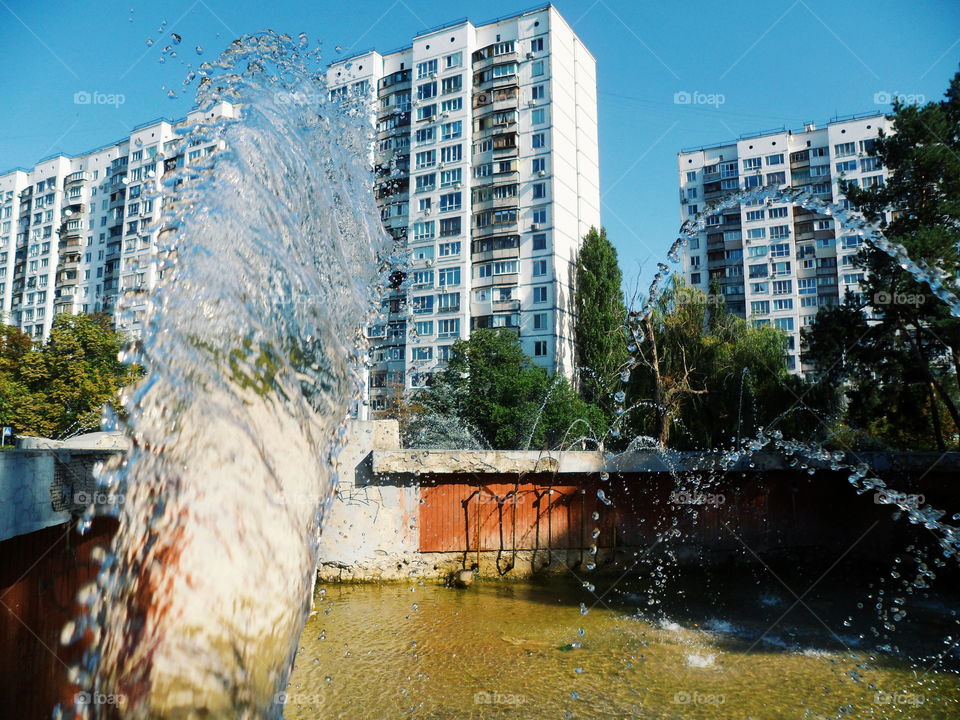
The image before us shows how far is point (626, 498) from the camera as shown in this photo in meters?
10.2

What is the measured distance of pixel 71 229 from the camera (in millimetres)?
67188

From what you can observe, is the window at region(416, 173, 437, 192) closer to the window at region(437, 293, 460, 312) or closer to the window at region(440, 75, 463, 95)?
the window at region(440, 75, 463, 95)

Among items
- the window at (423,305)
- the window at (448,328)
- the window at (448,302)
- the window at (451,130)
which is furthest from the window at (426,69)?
the window at (448,328)

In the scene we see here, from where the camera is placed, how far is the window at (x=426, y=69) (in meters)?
50.8

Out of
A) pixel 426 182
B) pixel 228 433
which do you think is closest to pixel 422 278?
pixel 426 182

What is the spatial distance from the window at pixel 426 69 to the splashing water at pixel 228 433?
50.6 m

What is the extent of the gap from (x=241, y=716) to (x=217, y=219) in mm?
2462

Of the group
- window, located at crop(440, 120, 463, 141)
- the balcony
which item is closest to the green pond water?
window, located at crop(440, 120, 463, 141)

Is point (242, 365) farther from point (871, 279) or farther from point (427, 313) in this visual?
point (427, 313)

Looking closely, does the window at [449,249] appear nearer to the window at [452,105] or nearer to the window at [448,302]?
the window at [448,302]

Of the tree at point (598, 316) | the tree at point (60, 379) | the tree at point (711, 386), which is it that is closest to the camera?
the tree at point (711, 386)

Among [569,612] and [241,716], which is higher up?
[241,716]

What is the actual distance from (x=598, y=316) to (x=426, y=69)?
2494 cm

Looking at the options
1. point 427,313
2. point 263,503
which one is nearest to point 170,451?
point 263,503
